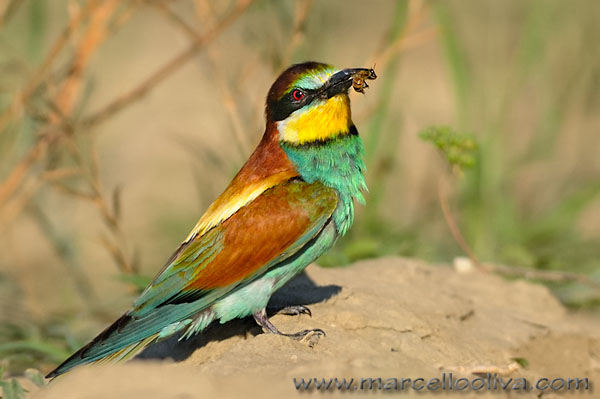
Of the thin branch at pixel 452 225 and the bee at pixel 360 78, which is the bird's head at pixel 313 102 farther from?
the thin branch at pixel 452 225

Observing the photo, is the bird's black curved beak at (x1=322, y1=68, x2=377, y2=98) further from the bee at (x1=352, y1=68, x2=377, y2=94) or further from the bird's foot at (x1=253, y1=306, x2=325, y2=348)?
the bird's foot at (x1=253, y1=306, x2=325, y2=348)

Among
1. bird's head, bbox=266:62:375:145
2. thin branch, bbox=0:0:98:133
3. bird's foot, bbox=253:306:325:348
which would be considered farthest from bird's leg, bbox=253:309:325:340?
thin branch, bbox=0:0:98:133

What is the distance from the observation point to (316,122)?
3.17 metres

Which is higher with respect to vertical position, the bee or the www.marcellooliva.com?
the bee

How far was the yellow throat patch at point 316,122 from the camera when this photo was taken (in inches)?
124

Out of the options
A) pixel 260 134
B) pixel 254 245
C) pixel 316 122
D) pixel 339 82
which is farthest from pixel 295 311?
pixel 260 134

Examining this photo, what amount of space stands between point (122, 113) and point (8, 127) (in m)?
3.60

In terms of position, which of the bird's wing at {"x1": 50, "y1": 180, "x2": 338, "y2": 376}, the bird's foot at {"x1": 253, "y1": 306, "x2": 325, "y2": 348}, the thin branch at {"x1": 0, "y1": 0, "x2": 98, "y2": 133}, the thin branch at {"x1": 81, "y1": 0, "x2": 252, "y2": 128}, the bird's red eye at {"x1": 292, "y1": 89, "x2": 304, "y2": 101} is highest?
the thin branch at {"x1": 0, "y1": 0, "x2": 98, "y2": 133}

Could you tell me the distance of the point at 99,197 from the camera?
13.1 feet

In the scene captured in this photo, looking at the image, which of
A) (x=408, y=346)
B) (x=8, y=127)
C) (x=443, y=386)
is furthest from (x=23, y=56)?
(x=443, y=386)

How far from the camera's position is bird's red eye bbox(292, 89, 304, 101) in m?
3.18

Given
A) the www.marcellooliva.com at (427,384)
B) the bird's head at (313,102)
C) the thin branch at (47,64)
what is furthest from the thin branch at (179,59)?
the www.marcellooliva.com at (427,384)

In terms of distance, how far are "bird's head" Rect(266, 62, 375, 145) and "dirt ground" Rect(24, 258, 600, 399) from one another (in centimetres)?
61

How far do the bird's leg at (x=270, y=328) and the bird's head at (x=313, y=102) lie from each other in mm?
664
